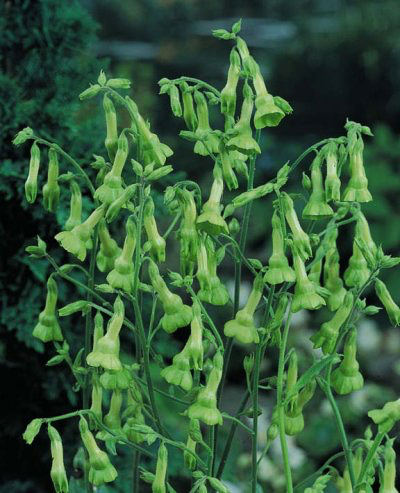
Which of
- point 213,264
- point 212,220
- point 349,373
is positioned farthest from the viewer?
point 349,373

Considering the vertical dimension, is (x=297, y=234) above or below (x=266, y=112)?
below

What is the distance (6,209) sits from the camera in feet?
10.1

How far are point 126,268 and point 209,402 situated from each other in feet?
1.04

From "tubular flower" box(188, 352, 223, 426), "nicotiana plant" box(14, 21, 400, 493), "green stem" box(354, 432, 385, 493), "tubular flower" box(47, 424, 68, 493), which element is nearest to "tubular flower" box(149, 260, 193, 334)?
"nicotiana plant" box(14, 21, 400, 493)

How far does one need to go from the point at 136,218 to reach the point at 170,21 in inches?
331

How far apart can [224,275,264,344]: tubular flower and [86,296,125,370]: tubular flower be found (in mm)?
224

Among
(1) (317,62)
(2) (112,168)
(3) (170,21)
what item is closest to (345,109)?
(1) (317,62)

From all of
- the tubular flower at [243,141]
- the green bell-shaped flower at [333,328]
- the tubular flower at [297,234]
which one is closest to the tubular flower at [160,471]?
the green bell-shaped flower at [333,328]

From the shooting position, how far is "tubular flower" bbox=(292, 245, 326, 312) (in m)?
1.76

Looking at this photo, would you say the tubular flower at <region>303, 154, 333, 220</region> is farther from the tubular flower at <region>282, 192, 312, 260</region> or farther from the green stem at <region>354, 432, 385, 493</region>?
the green stem at <region>354, 432, 385, 493</region>

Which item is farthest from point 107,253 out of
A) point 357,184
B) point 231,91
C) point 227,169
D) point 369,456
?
→ point 369,456

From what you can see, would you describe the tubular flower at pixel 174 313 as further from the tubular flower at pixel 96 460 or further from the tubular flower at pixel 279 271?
the tubular flower at pixel 96 460

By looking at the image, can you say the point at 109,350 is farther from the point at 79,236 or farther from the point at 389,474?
the point at 389,474

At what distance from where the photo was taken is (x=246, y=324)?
72.7 inches
